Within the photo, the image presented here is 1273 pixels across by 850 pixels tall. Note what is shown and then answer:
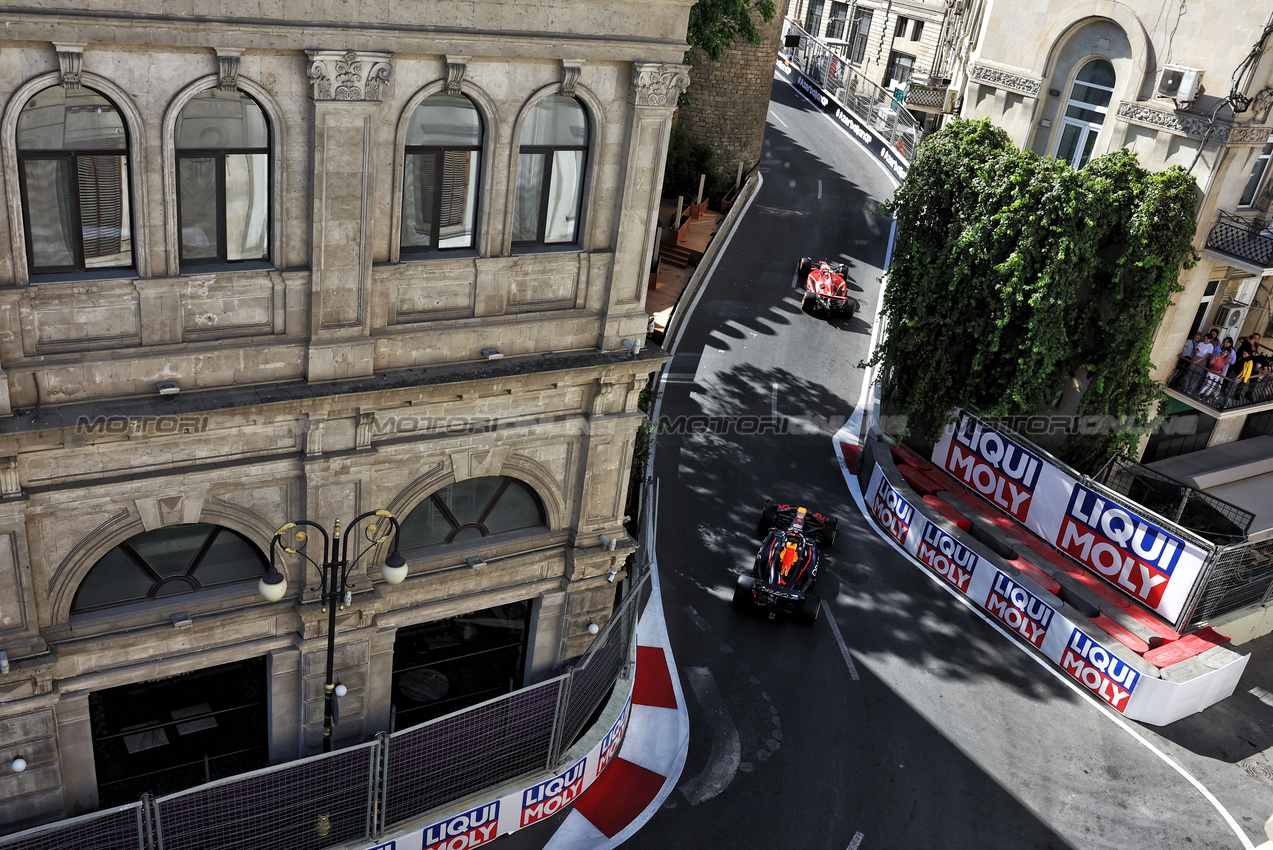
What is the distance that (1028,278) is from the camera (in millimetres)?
23891

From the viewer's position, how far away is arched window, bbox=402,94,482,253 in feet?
44.6

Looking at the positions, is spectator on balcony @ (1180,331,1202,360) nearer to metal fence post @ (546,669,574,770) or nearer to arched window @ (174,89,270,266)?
metal fence post @ (546,669,574,770)

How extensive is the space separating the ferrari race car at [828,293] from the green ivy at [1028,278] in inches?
370

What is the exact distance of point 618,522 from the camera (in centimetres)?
1745

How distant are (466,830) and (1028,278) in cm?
1644

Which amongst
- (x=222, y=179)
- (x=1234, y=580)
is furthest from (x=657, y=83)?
(x=1234, y=580)

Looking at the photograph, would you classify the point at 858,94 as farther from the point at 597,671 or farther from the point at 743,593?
the point at 597,671

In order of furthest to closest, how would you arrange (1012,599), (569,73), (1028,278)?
(1028,278) < (1012,599) < (569,73)

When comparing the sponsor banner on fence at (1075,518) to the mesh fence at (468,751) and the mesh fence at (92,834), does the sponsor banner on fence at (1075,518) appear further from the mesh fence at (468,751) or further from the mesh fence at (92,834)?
the mesh fence at (92,834)

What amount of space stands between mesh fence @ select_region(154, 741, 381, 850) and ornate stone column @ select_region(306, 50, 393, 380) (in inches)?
207

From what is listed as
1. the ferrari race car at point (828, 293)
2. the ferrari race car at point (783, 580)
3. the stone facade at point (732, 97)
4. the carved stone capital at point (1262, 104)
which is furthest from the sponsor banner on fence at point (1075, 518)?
the stone facade at point (732, 97)

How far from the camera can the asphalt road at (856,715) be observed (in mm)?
18000

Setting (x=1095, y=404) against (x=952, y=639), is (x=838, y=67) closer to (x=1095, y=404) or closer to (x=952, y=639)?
(x=1095, y=404)

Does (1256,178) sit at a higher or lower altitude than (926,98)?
higher
